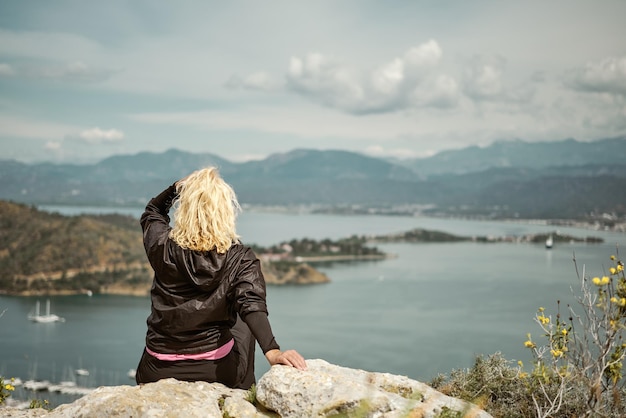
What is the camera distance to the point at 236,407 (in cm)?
181

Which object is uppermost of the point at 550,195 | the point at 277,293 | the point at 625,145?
the point at 625,145

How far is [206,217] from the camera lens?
190cm

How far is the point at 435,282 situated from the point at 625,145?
475 feet

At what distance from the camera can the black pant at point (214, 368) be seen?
78.9 inches

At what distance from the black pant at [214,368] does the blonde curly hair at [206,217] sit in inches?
16.1

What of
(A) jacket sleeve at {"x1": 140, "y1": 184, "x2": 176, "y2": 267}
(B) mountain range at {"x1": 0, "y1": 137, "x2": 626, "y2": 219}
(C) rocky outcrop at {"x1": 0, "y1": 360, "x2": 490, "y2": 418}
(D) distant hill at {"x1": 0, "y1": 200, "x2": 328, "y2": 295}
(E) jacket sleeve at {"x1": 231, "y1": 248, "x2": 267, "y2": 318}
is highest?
(B) mountain range at {"x1": 0, "y1": 137, "x2": 626, "y2": 219}

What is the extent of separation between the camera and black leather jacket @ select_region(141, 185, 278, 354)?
6.23ft

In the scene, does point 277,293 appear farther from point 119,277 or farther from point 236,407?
point 236,407

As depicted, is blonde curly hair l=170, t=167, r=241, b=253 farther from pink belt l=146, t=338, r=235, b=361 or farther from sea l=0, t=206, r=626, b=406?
sea l=0, t=206, r=626, b=406

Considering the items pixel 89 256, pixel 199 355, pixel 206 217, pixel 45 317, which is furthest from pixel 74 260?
pixel 206 217

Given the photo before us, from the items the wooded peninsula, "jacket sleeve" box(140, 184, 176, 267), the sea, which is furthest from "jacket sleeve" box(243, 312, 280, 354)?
the wooded peninsula

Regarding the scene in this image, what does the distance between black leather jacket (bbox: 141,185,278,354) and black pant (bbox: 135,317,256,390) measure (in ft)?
0.16

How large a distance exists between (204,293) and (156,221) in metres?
0.35

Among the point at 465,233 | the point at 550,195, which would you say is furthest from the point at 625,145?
the point at 465,233
